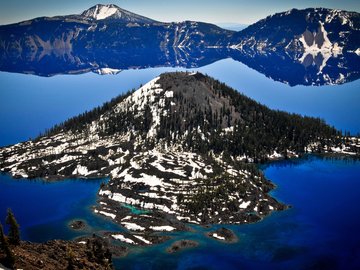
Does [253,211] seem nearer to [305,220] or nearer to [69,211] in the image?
[305,220]

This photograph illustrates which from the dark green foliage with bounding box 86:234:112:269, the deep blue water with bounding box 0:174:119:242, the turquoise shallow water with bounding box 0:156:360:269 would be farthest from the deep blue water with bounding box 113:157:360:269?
the deep blue water with bounding box 0:174:119:242

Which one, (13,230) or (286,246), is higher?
(13,230)

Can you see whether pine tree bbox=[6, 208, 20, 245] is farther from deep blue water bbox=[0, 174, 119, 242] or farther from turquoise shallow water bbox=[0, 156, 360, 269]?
deep blue water bbox=[0, 174, 119, 242]

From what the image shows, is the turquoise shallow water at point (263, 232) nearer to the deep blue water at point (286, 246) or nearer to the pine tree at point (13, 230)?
the deep blue water at point (286, 246)

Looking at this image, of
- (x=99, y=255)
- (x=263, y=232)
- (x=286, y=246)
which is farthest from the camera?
(x=263, y=232)

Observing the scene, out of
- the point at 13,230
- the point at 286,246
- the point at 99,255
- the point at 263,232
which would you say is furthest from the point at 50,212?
the point at 286,246

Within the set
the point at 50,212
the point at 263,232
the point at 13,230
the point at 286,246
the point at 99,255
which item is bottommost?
the point at 50,212

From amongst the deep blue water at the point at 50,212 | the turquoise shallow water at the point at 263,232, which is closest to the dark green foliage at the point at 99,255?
the turquoise shallow water at the point at 263,232

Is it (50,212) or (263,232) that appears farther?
(50,212)

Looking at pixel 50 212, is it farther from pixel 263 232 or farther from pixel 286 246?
pixel 286 246
